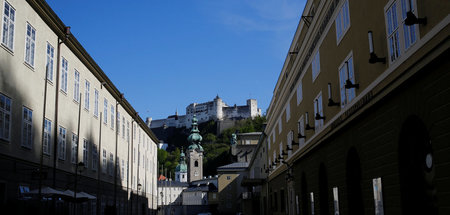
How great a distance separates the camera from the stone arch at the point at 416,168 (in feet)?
28.9

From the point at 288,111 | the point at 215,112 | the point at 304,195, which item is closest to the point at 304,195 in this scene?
the point at 304,195

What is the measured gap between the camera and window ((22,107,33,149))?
1680 cm

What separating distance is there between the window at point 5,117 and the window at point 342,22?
35.2ft

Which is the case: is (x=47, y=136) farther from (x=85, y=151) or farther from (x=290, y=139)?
(x=290, y=139)

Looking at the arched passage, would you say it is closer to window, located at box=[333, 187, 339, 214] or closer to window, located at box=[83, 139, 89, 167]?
window, located at box=[333, 187, 339, 214]

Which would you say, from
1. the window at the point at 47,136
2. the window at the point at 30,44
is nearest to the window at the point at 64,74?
the window at the point at 47,136

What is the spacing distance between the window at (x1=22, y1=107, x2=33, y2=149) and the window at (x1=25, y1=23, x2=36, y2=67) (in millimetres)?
1815

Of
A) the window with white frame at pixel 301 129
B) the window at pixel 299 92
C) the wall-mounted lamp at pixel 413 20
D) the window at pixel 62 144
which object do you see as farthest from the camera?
the window at pixel 299 92

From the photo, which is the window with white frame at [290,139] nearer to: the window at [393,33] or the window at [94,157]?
the window at [94,157]

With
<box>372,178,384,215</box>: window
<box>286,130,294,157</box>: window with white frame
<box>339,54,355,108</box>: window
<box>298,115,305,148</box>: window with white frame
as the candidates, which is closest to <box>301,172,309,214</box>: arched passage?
<box>298,115,305,148</box>: window with white frame

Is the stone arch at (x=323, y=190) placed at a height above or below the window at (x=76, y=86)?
below

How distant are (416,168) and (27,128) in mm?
13474

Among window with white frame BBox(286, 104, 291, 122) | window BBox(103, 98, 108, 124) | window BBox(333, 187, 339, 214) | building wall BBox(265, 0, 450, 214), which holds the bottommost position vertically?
window BBox(333, 187, 339, 214)

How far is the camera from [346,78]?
13.5 meters
